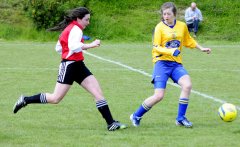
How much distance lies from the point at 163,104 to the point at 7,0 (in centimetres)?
2006

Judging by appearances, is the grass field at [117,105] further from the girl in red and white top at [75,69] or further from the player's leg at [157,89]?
the girl in red and white top at [75,69]

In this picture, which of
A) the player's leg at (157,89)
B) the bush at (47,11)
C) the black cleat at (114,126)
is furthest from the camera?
the bush at (47,11)

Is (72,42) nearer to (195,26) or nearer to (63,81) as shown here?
(63,81)

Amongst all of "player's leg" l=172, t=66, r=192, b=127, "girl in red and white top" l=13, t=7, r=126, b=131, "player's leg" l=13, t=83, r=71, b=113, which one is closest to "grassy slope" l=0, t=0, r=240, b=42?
"player's leg" l=13, t=83, r=71, b=113

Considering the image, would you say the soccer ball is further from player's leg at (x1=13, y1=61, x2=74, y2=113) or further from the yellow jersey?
player's leg at (x1=13, y1=61, x2=74, y2=113)

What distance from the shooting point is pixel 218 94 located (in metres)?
11.6

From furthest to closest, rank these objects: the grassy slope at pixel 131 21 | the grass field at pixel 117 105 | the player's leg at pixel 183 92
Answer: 1. the grassy slope at pixel 131 21
2. the player's leg at pixel 183 92
3. the grass field at pixel 117 105

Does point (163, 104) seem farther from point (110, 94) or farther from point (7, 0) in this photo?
point (7, 0)

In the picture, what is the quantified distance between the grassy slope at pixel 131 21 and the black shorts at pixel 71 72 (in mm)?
17823

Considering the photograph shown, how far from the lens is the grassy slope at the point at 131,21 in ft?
86.2

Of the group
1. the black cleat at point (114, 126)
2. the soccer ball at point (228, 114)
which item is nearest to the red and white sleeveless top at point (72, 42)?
the black cleat at point (114, 126)

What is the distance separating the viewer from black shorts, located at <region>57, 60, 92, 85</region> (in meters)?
8.16

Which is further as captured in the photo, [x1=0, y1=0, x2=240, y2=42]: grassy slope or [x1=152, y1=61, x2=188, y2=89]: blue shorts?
[x1=0, y1=0, x2=240, y2=42]: grassy slope

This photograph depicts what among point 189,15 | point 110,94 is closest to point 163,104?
point 110,94
